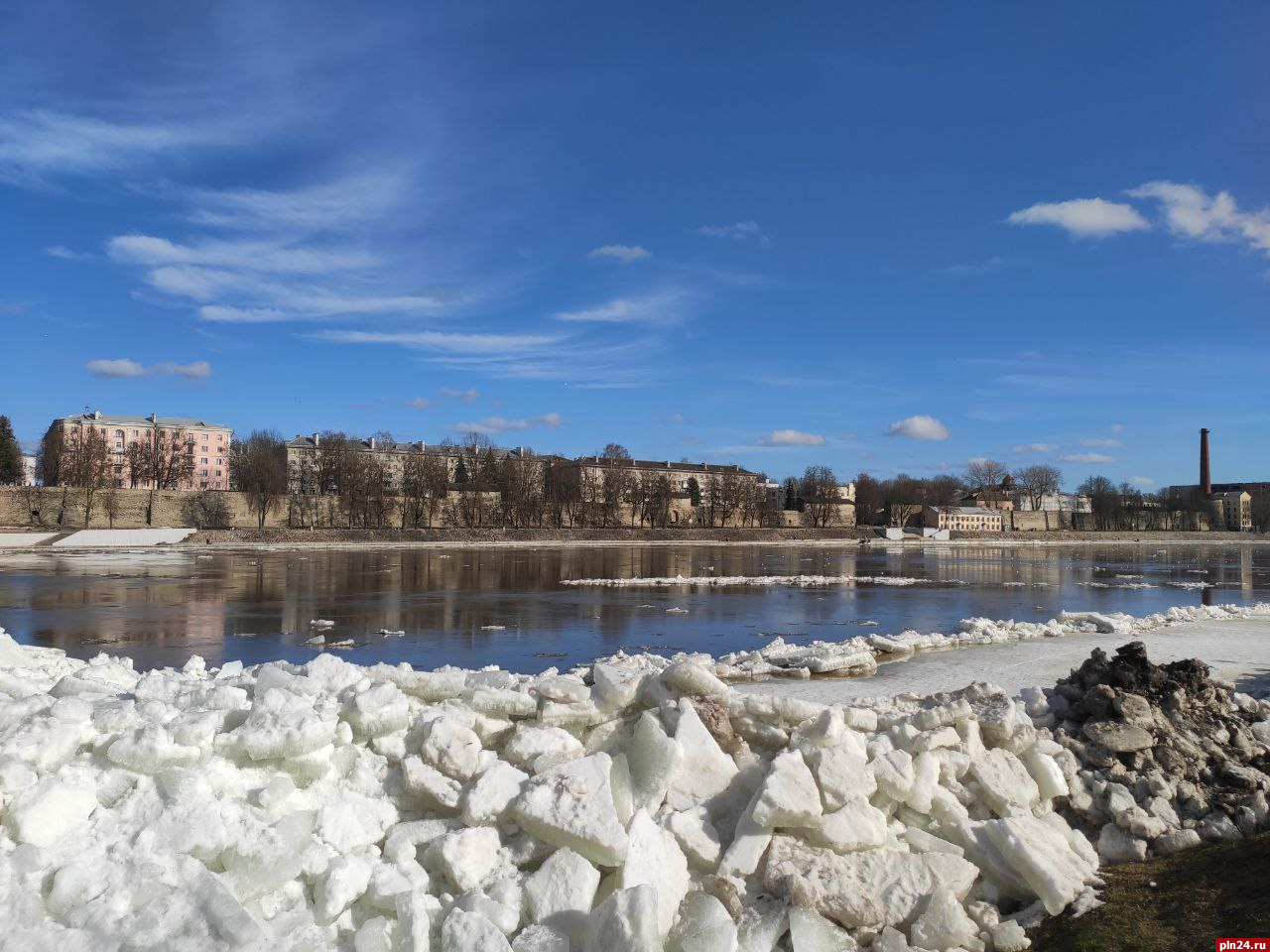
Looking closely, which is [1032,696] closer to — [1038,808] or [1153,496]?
[1038,808]

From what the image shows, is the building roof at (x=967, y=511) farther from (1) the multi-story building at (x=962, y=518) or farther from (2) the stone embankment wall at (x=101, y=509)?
(2) the stone embankment wall at (x=101, y=509)

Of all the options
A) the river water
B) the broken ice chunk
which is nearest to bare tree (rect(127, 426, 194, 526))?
the river water

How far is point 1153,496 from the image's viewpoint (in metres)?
131

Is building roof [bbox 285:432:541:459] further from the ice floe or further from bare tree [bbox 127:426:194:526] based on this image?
the ice floe

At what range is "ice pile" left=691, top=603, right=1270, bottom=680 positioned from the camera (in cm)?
1162

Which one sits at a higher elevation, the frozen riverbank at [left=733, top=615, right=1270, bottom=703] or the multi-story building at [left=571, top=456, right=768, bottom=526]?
the multi-story building at [left=571, top=456, right=768, bottom=526]

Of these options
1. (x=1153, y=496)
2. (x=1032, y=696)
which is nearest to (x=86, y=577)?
(x=1032, y=696)

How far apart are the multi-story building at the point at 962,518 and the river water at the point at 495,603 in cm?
6736

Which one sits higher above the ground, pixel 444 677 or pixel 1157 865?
pixel 444 677

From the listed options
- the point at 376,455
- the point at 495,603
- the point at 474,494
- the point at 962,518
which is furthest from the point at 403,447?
the point at 495,603

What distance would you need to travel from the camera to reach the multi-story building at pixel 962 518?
110m

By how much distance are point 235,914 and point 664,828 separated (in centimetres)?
212

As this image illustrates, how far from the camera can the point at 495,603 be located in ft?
73.1

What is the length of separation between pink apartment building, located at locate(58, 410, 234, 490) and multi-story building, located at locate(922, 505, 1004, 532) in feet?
270
